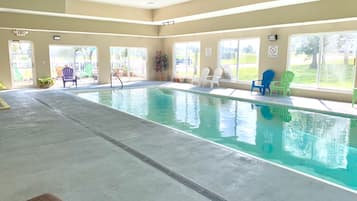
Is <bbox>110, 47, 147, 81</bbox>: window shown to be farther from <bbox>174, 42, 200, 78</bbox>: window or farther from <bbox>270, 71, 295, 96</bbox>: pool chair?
<bbox>270, 71, 295, 96</bbox>: pool chair

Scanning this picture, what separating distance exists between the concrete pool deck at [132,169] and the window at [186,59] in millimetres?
8633

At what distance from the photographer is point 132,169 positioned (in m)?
3.30

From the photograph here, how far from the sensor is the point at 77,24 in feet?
37.7

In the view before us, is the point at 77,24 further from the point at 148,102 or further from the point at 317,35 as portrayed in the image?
the point at 317,35

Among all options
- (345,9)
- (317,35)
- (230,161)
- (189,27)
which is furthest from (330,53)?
(230,161)

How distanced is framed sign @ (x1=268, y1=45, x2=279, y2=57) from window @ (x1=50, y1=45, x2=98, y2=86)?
7993 mm

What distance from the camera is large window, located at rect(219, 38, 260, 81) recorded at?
10.8m

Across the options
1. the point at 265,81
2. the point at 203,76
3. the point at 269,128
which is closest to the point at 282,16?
the point at 265,81

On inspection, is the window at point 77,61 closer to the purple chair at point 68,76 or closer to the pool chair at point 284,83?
the purple chair at point 68,76

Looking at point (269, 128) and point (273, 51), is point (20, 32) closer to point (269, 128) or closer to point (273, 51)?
point (273, 51)

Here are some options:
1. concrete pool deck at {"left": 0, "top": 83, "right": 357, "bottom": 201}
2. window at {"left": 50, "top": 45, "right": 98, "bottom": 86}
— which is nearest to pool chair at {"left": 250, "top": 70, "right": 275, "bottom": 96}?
concrete pool deck at {"left": 0, "top": 83, "right": 357, "bottom": 201}

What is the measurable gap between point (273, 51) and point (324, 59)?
1.71 meters

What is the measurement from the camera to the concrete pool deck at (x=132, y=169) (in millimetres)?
2725

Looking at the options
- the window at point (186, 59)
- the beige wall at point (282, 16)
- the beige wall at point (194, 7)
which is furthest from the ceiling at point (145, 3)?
the window at point (186, 59)
